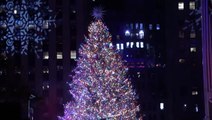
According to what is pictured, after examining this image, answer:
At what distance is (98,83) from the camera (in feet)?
63.8

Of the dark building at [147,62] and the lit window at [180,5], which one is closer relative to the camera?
the dark building at [147,62]

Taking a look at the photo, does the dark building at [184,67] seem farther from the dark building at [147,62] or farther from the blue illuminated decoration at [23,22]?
the blue illuminated decoration at [23,22]

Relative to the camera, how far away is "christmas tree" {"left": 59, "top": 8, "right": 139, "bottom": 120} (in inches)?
767

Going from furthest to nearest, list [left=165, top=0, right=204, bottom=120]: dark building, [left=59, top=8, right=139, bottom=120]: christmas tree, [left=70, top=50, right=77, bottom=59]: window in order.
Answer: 1. [left=165, top=0, right=204, bottom=120]: dark building
2. [left=70, top=50, right=77, bottom=59]: window
3. [left=59, top=8, right=139, bottom=120]: christmas tree

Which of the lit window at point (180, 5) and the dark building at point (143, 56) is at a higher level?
the lit window at point (180, 5)

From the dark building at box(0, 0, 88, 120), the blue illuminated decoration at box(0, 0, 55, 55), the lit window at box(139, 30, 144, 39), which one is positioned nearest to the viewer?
the blue illuminated decoration at box(0, 0, 55, 55)

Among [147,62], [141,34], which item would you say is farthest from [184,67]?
[141,34]

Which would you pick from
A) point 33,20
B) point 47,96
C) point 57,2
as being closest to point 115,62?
point 33,20

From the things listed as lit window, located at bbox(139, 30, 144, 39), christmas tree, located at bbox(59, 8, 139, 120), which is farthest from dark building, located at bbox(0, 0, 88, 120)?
christmas tree, located at bbox(59, 8, 139, 120)

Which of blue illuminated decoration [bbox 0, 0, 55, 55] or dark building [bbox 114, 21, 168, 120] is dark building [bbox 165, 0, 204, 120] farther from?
blue illuminated decoration [bbox 0, 0, 55, 55]

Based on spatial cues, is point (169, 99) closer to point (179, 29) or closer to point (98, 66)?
point (179, 29)

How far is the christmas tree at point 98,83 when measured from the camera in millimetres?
19484

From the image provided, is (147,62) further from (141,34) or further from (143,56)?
(141,34)

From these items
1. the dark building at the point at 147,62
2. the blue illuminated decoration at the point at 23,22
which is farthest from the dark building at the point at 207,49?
the dark building at the point at 147,62
